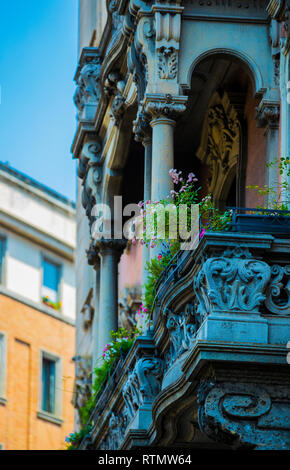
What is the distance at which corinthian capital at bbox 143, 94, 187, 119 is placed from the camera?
2394 cm

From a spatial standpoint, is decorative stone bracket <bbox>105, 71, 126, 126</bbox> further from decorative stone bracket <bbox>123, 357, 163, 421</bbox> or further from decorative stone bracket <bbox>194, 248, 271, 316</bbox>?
decorative stone bracket <bbox>194, 248, 271, 316</bbox>

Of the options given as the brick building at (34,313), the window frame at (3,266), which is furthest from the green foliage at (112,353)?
the window frame at (3,266)

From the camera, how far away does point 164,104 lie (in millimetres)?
23938

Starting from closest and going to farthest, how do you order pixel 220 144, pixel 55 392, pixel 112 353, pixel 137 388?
pixel 137 388 < pixel 112 353 < pixel 220 144 < pixel 55 392

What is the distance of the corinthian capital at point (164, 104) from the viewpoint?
78.5 feet

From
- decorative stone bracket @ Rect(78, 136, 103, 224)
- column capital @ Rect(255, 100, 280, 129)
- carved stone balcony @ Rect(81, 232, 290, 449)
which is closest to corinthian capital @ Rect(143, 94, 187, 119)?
column capital @ Rect(255, 100, 280, 129)

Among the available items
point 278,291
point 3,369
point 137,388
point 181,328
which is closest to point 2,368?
point 3,369

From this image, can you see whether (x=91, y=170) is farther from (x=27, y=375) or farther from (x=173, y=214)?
(x=27, y=375)

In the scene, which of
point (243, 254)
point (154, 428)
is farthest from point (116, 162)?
point (243, 254)

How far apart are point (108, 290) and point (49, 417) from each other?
25811 mm

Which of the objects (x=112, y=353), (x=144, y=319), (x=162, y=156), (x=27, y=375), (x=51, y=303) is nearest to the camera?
(x=144, y=319)

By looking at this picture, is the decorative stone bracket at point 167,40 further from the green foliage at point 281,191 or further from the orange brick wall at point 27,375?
the orange brick wall at point 27,375

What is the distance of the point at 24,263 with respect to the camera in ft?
187

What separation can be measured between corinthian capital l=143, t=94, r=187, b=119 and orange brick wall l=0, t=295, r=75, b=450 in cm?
2967
